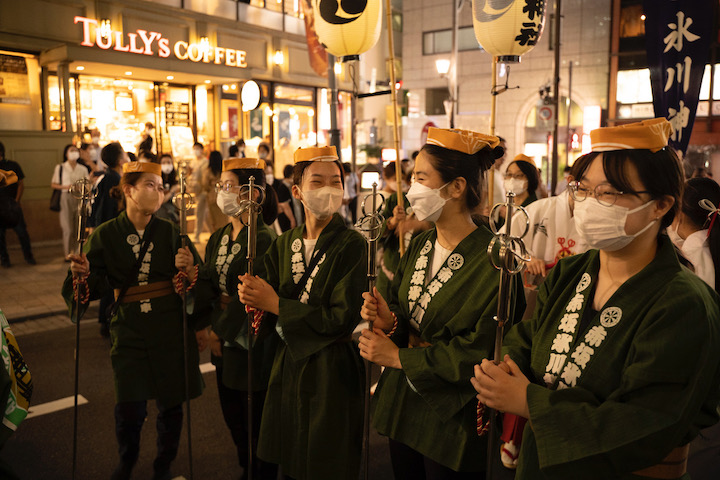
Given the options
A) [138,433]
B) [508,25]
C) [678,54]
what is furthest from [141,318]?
[678,54]

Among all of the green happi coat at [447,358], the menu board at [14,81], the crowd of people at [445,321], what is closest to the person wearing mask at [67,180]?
Result: the menu board at [14,81]

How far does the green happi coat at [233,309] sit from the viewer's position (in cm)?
344

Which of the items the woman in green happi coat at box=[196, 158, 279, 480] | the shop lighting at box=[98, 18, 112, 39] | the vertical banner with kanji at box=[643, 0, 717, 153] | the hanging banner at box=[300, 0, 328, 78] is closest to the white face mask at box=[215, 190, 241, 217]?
the woman in green happi coat at box=[196, 158, 279, 480]

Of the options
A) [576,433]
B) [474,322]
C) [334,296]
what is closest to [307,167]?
[334,296]

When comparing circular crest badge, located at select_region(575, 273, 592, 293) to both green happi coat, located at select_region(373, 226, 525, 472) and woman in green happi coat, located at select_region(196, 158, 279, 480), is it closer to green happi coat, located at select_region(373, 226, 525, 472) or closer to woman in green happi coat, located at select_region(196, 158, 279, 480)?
green happi coat, located at select_region(373, 226, 525, 472)

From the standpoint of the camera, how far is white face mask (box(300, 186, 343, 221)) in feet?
10.1

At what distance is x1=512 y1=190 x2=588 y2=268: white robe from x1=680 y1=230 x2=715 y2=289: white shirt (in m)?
1.10

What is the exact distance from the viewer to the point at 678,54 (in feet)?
15.5

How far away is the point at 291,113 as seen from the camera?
62.6 ft

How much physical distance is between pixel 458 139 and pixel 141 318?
2288mm

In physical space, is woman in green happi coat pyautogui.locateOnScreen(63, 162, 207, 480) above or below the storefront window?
below

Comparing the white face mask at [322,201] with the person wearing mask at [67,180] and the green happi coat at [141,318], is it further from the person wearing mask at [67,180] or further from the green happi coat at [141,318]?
the person wearing mask at [67,180]

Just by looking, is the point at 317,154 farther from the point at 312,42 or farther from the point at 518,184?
the point at 312,42

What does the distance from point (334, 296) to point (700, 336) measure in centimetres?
170
